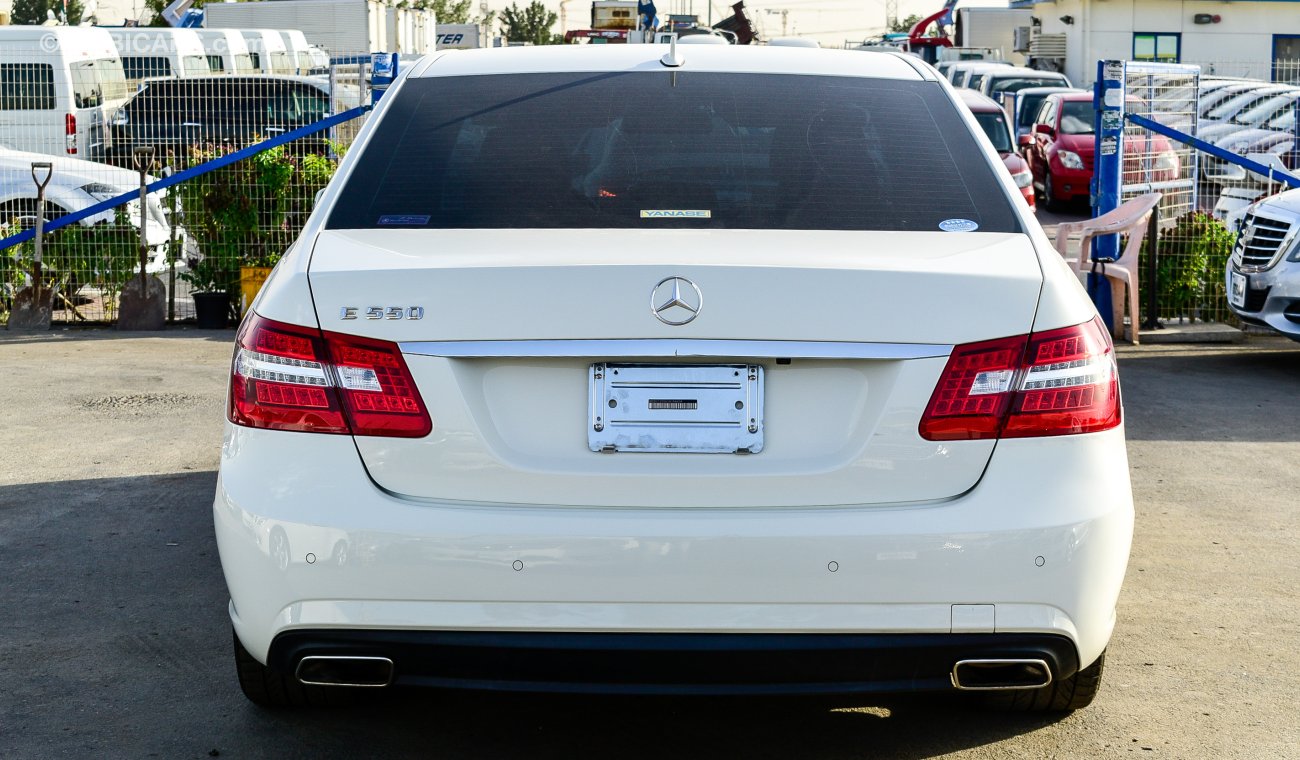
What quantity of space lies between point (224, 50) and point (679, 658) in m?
26.8

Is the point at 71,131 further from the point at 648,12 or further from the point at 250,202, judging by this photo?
the point at 648,12

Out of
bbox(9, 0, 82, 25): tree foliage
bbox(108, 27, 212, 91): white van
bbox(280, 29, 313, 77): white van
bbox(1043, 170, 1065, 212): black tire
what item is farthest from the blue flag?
bbox(9, 0, 82, 25): tree foliage

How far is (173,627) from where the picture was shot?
4652mm

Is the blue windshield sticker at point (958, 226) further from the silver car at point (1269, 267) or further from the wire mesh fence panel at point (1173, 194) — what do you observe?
the wire mesh fence panel at point (1173, 194)

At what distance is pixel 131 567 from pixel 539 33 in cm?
8952

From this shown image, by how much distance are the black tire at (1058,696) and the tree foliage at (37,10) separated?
218 feet

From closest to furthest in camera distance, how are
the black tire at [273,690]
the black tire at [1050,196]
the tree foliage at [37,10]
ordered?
the black tire at [273,690] → the black tire at [1050,196] → the tree foliage at [37,10]

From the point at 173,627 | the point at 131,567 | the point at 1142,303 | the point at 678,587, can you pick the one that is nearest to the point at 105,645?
the point at 173,627

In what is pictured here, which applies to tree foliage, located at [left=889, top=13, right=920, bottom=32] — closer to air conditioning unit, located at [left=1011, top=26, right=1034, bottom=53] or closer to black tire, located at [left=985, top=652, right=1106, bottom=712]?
air conditioning unit, located at [left=1011, top=26, right=1034, bottom=53]

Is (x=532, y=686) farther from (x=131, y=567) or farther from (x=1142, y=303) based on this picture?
(x=1142, y=303)

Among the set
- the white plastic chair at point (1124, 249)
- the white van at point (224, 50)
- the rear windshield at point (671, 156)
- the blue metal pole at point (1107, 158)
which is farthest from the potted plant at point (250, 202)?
the white van at point (224, 50)

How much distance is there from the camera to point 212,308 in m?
11.2

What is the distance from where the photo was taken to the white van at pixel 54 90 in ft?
60.7

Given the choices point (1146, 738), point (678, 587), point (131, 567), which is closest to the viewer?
point (678, 587)
